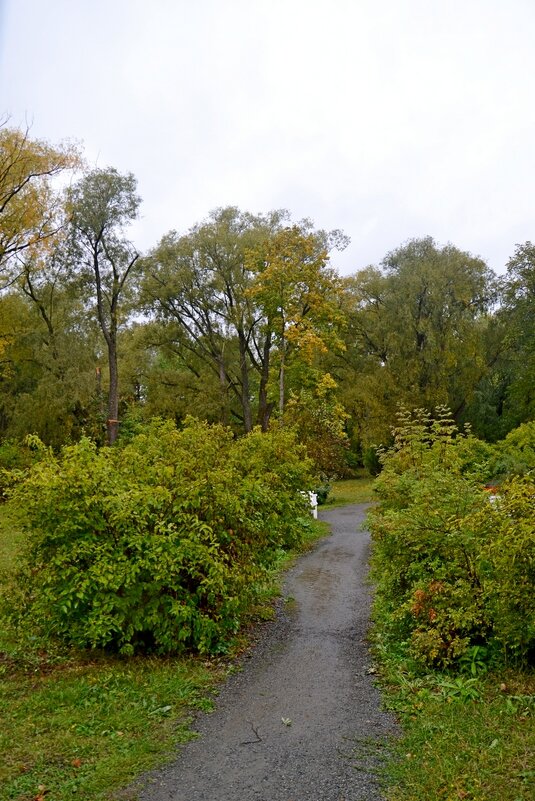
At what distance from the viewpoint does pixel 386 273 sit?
1359 inches

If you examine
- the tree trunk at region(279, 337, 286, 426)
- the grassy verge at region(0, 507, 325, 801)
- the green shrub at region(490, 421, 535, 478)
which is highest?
the tree trunk at region(279, 337, 286, 426)

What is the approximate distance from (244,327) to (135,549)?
79.8ft

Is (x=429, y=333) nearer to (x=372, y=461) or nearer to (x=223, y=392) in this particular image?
(x=372, y=461)

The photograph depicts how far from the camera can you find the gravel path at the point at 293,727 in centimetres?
411

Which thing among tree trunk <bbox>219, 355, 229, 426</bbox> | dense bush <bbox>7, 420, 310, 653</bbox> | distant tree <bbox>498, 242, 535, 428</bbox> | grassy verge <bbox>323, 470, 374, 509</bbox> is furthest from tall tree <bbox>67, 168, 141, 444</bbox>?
dense bush <bbox>7, 420, 310, 653</bbox>

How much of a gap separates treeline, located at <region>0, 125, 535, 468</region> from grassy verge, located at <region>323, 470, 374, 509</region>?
130 cm

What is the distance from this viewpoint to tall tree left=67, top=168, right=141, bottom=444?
2564 cm

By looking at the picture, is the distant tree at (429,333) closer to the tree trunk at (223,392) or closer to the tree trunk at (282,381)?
the tree trunk at (282,381)

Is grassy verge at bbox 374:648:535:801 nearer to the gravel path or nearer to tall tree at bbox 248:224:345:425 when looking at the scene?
the gravel path

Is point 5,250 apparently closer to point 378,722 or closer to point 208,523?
point 208,523

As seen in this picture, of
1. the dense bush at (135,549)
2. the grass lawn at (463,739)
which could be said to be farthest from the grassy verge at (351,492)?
the grass lawn at (463,739)

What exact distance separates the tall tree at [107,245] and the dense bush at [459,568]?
21008mm

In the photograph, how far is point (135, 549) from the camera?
6.36 meters

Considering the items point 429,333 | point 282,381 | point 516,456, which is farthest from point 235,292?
point 516,456
